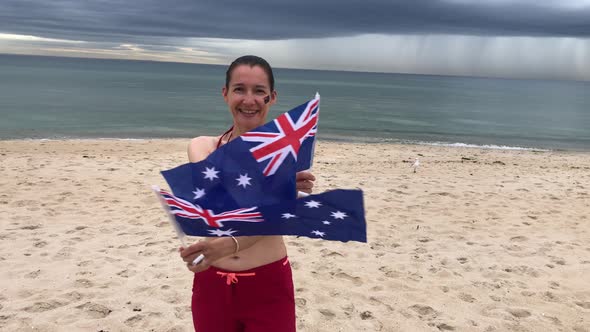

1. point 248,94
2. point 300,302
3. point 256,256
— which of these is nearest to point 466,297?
point 300,302

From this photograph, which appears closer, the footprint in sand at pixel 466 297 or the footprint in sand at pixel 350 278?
the footprint in sand at pixel 466 297

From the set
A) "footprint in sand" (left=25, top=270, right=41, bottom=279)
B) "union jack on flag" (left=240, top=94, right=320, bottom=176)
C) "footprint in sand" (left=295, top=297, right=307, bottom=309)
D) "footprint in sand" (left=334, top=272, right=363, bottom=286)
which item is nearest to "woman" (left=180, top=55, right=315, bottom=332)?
"union jack on flag" (left=240, top=94, right=320, bottom=176)

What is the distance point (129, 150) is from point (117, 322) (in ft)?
46.6

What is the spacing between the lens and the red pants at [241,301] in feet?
7.47

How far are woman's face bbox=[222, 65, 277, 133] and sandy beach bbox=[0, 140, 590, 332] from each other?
2.78 meters

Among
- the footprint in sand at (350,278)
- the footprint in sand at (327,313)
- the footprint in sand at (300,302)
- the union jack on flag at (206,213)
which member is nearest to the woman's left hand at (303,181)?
the union jack on flag at (206,213)

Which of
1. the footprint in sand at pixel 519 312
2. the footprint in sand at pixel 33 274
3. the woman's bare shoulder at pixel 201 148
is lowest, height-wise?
the footprint in sand at pixel 33 274

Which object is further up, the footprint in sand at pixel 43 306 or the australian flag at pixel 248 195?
the australian flag at pixel 248 195

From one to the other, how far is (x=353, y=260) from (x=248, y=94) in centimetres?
427

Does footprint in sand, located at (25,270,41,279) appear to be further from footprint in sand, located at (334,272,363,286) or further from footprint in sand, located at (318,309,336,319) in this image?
footprint in sand, located at (334,272,363,286)

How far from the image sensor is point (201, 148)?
2.43 m

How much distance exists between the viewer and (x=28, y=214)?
7.55m

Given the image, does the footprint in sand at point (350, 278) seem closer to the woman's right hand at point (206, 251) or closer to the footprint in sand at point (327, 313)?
the footprint in sand at point (327, 313)

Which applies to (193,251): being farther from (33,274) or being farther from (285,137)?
(33,274)
